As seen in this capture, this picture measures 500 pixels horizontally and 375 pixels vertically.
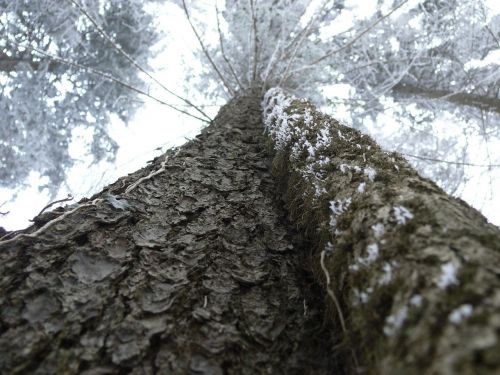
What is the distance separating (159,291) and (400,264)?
2.09ft

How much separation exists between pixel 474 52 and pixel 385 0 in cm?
183

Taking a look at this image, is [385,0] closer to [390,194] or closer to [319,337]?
[390,194]

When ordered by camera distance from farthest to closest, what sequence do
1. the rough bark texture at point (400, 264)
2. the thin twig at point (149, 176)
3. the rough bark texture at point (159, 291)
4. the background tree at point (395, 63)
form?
the background tree at point (395, 63)
the thin twig at point (149, 176)
the rough bark texture at point (159, 291)
the rough bark texture at point (400, 264)

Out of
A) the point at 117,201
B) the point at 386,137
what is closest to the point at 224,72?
the point at 386,137

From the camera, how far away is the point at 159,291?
0.96m

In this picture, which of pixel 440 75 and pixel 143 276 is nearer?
pixel 143 276

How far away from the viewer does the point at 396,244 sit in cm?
79

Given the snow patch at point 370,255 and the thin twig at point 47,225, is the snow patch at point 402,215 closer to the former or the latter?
the snow patch at point 370,255

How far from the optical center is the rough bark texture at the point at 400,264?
530mm

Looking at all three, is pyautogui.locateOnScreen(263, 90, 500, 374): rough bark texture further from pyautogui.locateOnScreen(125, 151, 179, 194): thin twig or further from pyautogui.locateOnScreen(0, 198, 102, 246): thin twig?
pyautogui.locateOnScreen(0, 198, 102, 246): thin twig

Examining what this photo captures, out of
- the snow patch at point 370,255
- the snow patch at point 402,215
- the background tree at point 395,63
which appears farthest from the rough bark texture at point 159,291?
the background tree at point 395,63

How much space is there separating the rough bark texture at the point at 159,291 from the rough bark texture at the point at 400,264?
0.14 metres

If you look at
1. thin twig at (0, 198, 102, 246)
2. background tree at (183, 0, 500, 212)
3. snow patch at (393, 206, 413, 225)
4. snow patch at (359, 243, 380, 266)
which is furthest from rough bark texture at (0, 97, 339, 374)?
background tree at (183, 0, 500, 212)

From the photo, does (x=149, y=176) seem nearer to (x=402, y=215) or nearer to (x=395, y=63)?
(x=402, y=215)
